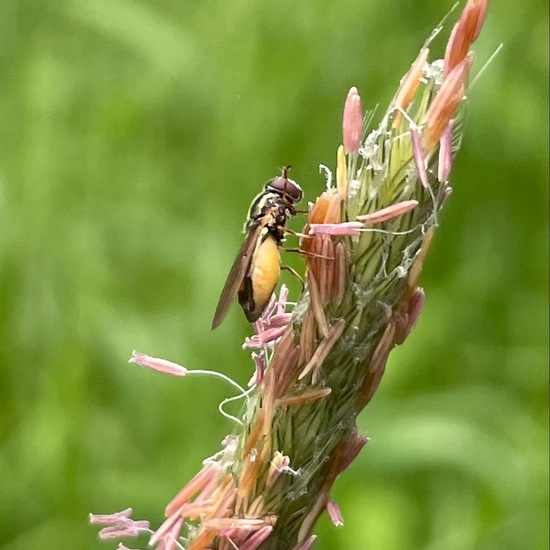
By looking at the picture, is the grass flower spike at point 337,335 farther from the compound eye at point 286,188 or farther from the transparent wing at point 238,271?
the compound eye at point 286,188

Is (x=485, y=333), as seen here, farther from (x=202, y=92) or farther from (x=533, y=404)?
(x=202, y=92)

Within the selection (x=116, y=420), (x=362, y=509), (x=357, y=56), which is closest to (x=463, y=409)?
(x=362, y=509)

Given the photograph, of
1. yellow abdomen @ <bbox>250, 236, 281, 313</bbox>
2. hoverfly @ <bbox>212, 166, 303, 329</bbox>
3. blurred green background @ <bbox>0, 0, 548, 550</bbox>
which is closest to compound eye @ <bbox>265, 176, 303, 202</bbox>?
hoverfly @ <bbox>212, 166, 303, 329</bbox>

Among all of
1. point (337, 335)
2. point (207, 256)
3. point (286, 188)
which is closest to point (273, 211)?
point (286, 188)

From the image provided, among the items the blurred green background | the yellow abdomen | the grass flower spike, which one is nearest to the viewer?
the grass flower spike

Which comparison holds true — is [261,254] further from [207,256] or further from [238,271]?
[207,256]

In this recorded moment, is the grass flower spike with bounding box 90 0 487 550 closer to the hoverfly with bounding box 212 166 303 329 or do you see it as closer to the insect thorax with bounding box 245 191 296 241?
the hoverfly with bounding box 212 166 303 329
